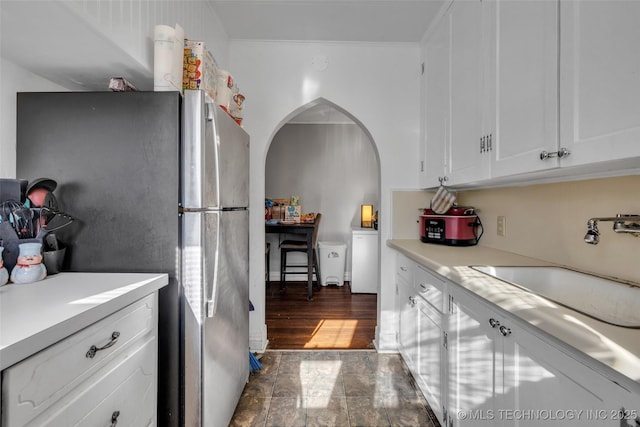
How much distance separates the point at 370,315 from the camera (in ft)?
10.8

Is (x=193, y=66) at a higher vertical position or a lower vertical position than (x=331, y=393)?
higher

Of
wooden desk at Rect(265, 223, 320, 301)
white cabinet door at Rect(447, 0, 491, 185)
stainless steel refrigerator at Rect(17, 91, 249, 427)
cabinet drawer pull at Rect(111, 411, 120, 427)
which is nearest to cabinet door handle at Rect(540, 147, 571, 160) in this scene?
white cabinet door at Rect(447, 0, 491, 185)

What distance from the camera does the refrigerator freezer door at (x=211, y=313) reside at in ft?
3.97

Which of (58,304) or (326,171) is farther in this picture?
(326,171)

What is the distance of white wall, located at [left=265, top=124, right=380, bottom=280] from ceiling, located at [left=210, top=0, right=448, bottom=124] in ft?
8.03

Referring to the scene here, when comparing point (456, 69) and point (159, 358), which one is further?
point (456, 69)

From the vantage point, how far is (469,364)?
123 centimetres

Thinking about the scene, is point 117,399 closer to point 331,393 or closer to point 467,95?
point 331,393

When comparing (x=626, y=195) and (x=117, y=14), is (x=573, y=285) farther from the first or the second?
(x=117, y=14)

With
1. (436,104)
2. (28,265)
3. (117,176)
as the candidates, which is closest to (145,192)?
(117,176)

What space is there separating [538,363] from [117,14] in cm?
185

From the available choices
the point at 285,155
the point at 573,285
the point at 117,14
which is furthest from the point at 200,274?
the point at 285,155

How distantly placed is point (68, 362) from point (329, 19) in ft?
7.93

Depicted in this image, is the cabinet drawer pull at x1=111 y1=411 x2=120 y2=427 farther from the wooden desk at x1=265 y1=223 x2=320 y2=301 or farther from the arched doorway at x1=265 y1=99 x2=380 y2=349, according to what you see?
the arched doorway at x1=265 y1=99 x2=380 y2=349
